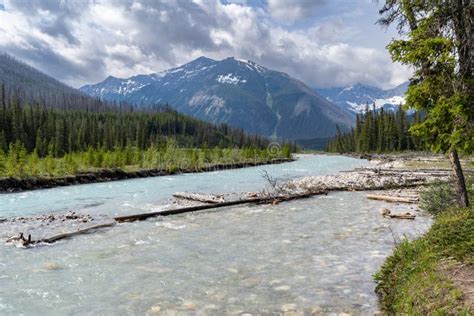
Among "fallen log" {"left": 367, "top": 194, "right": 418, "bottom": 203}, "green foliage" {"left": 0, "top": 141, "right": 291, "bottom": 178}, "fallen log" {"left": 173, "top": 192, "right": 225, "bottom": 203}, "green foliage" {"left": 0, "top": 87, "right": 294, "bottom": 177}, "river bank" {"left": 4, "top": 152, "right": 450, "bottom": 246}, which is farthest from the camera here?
"green foliage" {"left": 0, "top": 87, "right": 294, "bottom": 177}

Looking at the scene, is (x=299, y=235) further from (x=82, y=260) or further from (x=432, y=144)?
(x=82, y=260)

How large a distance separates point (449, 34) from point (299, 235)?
9.08 m

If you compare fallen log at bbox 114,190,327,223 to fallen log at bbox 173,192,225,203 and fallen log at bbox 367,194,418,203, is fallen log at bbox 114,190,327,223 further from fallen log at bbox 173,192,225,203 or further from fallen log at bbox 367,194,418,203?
fallen log at bbox 367,194,418,203

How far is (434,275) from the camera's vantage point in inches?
263

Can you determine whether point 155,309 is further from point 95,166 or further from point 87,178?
point 95,166

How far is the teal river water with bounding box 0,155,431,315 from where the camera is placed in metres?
7.90

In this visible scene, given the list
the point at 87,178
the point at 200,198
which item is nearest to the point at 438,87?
the point at 200,198

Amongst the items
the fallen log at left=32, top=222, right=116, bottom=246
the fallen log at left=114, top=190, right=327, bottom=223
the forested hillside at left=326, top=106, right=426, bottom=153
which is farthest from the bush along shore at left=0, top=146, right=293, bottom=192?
the forested hillside at left=326, top=106, right=426, bottom=153

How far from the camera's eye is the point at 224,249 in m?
12.4

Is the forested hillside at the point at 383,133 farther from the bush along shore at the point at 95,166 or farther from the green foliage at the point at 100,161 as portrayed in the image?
the bush along shore at the point at 95,166

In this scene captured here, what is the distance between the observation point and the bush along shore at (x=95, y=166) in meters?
36.0

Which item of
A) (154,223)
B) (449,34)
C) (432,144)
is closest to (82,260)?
(154,223)

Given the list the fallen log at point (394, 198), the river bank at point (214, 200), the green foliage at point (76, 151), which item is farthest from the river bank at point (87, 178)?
the fallen log at point (394, 198)

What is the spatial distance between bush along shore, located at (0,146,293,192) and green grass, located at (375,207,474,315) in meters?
36.0
